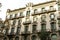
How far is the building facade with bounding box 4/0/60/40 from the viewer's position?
3124 cm

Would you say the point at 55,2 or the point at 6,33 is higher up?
the point at 55,2

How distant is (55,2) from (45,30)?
8.20 metres

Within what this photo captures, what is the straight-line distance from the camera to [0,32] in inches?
1527

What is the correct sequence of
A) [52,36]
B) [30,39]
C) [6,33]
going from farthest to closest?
1. [6,33]
2. [30,39]
3. [52,36]

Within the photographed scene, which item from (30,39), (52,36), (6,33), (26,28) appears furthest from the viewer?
(6,33)

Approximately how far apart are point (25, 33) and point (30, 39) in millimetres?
2150

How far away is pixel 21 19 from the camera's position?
37.8 m

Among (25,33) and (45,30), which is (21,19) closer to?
(25,33)

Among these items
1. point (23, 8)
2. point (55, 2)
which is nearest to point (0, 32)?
point (23, 8)

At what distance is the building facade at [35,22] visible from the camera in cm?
3124

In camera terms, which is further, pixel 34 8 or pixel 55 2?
pixel 34 8

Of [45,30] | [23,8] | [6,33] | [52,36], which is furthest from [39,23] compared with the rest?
[6,33]

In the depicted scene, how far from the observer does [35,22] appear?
34656 mm

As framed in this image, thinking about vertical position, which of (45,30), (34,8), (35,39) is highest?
(34,8)
